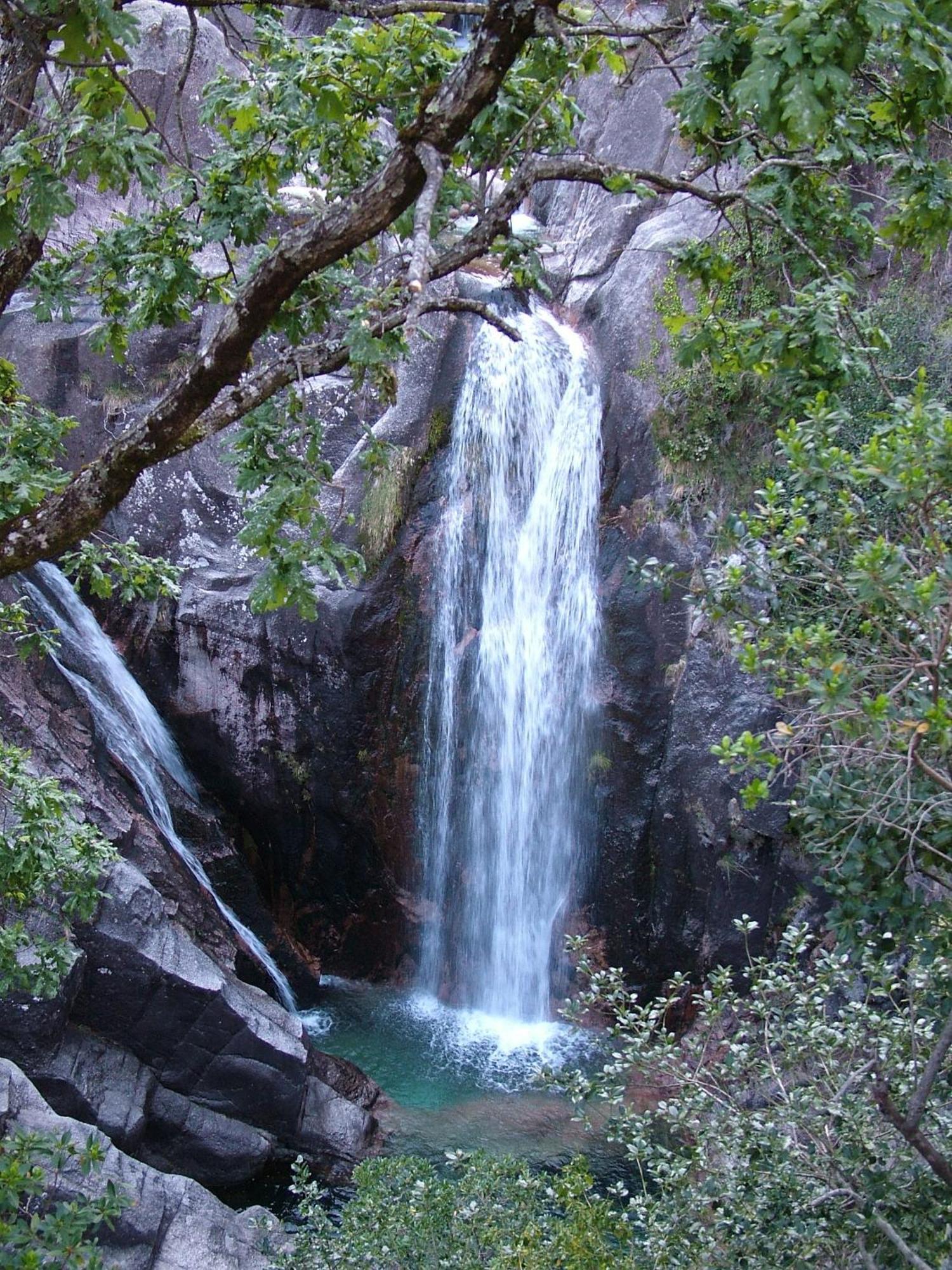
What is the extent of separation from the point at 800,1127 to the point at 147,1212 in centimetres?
423

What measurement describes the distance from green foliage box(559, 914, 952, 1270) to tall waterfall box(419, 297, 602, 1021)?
6.33m

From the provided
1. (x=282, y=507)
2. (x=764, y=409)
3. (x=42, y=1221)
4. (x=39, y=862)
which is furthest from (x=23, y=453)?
(x=764, y=409)

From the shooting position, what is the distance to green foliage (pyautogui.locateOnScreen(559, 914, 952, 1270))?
365 cm

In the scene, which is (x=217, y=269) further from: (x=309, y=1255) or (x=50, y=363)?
(x=309, y=1255)

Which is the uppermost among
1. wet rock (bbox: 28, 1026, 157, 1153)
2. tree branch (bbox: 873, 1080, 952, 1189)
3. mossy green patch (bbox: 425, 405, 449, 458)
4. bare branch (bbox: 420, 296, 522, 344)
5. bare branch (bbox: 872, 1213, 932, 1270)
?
mossy green patch (bbox: 425, 405, 449, 458)

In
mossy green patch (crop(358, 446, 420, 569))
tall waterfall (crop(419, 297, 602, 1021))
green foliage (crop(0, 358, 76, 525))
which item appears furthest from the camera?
mossy green patch (crop(358, 446, 420, 569))

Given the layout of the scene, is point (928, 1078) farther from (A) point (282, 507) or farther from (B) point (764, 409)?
(A) point (282, 507)

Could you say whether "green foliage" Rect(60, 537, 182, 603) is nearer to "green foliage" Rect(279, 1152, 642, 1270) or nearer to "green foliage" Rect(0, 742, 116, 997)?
"green foliage" Rect(0, 742, 116, 997)

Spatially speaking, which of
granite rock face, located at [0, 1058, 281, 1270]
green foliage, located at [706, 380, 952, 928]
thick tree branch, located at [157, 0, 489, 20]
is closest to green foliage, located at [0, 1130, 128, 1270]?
granite rock face, located at [0, 1058, 281, 1270]

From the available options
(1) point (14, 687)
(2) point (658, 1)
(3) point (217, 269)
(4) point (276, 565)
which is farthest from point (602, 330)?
(4) point (276, 565)

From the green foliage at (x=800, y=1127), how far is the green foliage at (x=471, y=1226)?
0.21m

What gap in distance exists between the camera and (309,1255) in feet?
16.0

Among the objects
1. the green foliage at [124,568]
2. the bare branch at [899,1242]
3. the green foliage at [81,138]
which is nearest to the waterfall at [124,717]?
the green foliage at [124,568]

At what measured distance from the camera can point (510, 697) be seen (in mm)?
11555
